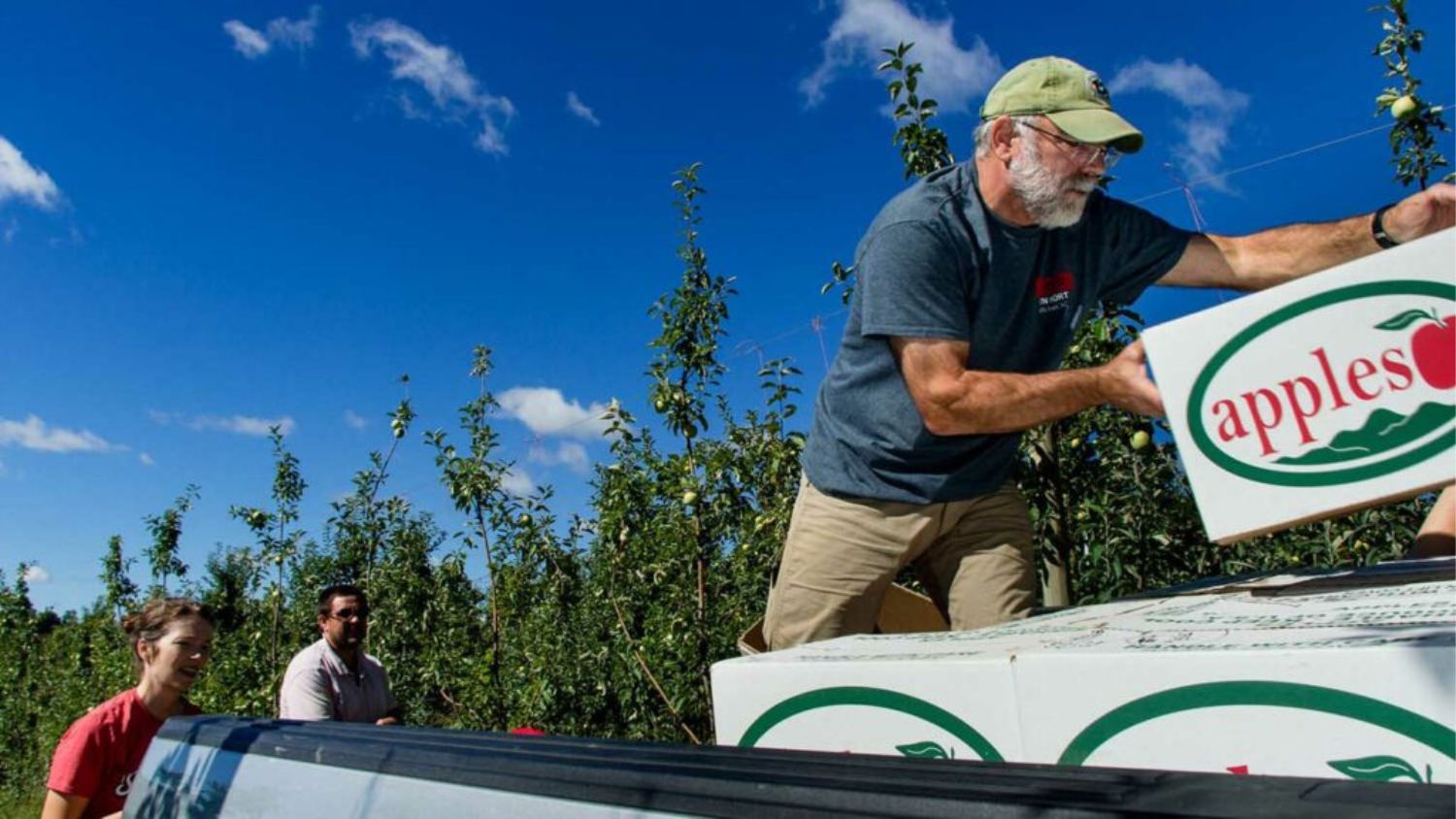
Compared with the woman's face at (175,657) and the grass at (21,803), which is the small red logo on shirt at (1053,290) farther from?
the grass at (21,803)

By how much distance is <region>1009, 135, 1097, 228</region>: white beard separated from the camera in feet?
6.98

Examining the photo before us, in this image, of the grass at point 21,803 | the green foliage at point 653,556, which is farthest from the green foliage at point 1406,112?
the grass at point 21,803

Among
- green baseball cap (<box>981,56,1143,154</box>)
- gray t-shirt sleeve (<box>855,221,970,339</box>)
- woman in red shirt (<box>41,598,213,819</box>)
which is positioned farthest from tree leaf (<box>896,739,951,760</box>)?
woman in red shirt (<box>41,598,213,819</box>)

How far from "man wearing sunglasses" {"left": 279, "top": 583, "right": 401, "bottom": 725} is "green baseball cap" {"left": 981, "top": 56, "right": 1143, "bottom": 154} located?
396cm

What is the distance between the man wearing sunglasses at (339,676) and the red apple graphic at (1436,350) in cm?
456

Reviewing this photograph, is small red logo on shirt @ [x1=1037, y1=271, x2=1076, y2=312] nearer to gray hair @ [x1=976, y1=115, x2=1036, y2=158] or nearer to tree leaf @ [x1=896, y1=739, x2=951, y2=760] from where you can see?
gray hair @ [x1=976, y1=115, x2=1036, y2=158]

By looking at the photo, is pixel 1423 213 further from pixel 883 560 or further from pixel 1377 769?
pixel 1377 769

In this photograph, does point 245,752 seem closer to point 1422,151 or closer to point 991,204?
point 991,204

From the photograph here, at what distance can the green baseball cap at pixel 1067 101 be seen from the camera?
199 centimetres

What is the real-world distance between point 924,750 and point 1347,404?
64cm

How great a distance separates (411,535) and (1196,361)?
8.80 metres

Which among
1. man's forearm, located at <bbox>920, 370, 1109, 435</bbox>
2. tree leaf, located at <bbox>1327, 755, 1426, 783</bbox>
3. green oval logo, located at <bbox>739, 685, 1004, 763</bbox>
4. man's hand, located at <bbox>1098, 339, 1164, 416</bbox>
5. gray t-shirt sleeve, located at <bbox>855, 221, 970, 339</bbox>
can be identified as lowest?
tree leaf, located at <bbox>1327, 755, 1426, 783</bbox>

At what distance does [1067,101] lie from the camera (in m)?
2.06

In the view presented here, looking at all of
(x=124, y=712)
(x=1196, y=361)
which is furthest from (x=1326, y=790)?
(x=124, y=712)
